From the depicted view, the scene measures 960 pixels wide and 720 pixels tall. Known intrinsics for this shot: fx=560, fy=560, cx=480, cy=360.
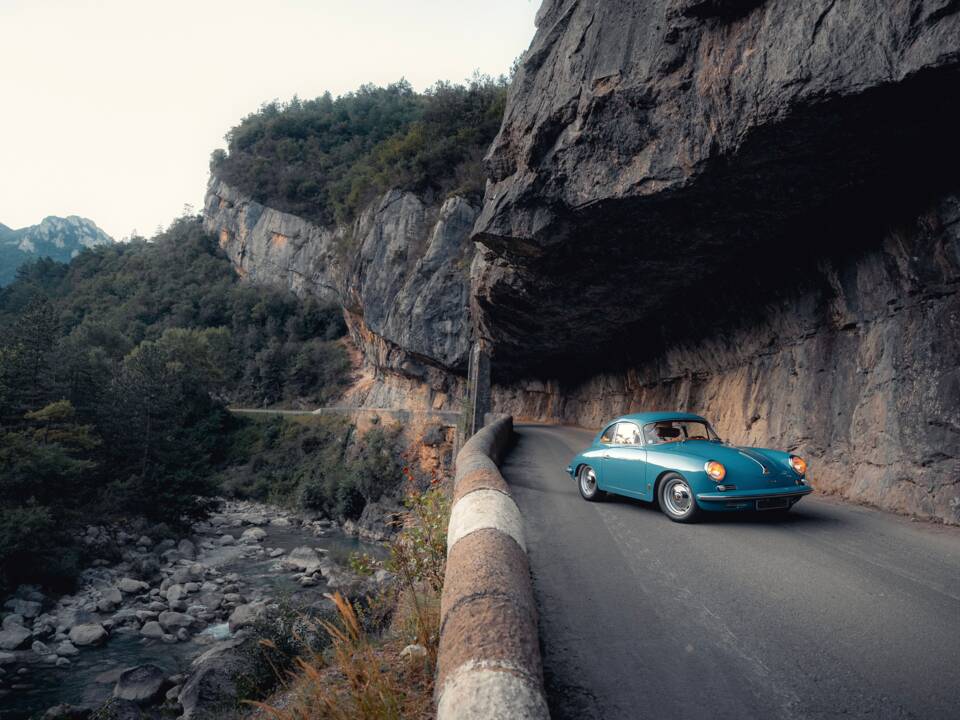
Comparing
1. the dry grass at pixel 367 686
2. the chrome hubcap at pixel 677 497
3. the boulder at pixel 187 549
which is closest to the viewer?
the dry grass at pixel 367 686

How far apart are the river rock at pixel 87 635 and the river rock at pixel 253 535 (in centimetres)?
1175

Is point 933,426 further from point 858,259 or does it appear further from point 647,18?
point 647,18

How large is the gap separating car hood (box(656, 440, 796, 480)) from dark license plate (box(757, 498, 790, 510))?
0.96 feet

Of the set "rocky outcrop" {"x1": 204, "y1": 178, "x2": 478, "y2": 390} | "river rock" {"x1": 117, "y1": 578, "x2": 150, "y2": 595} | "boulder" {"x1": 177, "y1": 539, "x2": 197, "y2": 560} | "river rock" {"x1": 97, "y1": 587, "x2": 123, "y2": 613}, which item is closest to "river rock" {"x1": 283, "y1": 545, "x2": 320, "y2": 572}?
"boulder" {"x1": 177, "y1": 539, "x2": 197, "y2": 560}

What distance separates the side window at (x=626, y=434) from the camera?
798cm

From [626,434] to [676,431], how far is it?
0.69m

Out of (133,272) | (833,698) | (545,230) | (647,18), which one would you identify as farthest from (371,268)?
(133,272)

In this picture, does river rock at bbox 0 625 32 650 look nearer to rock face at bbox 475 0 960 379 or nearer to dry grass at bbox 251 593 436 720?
dry grass at bbox 251 593 436 720

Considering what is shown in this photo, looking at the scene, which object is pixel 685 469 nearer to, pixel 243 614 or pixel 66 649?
pixel 243 614

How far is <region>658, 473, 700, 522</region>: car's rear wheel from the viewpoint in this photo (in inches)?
273

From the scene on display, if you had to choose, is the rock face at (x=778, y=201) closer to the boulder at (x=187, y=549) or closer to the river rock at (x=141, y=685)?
the river rock at (x=141, y=685)

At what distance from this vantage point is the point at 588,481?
8797 millimetres

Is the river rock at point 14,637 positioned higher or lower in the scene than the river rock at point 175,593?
lower

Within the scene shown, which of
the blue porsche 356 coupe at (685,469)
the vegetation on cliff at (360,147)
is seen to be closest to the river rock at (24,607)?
the blue porsche 356 coupe at (685,469)
